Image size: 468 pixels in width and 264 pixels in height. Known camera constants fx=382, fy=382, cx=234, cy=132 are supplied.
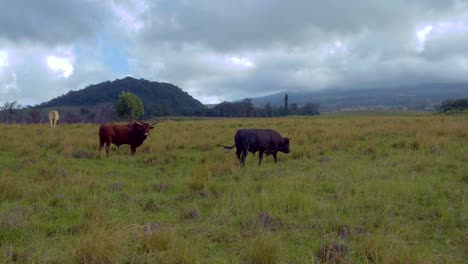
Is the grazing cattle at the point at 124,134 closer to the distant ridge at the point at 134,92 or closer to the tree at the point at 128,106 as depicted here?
the tree at the point at 128,106

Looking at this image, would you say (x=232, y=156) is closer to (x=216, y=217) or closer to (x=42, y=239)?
(x=216, y=217)

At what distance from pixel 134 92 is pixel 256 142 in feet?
350

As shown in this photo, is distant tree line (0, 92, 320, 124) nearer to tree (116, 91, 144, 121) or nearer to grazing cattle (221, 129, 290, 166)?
tree (116, 91, 144, 121)

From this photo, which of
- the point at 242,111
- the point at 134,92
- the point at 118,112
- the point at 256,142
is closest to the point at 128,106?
the point at 118,112

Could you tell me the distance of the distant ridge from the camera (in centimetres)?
10794

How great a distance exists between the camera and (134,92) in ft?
373

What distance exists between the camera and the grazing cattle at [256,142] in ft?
38.2

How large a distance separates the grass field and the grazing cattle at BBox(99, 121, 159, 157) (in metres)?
2.47

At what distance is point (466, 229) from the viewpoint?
548 centimetres

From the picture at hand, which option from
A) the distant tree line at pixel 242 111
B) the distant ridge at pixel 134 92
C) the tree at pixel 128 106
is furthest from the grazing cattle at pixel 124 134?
the distant ridge at pixel 134 92

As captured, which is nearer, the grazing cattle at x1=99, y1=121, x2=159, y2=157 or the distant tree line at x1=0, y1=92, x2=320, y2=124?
the grazing cattle at x1=99, y1=121, x2=159, y2=157

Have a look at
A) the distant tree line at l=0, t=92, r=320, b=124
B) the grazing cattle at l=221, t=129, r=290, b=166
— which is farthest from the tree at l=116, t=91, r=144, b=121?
the grazing cattle at l=221, t=129, r=290, b=166

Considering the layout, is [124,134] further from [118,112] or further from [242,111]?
[242,111]

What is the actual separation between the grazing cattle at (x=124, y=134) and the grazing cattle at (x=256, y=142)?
166 inches
